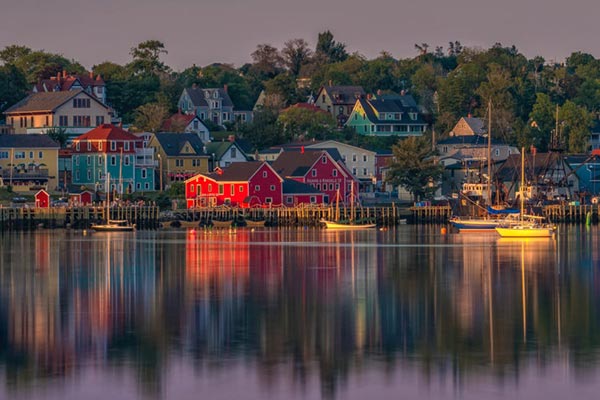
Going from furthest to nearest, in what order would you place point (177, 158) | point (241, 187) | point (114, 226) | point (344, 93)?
point (344, 93)
point (177, 158)
point (241, 187)
point (114, 226)

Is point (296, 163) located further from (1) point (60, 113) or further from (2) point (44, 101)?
(2) point (44, 101)

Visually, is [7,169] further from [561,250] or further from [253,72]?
[253,72]

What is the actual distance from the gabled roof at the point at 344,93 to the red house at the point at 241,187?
2121 inches

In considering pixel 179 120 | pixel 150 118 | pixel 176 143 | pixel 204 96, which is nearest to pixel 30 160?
pixel 176 143

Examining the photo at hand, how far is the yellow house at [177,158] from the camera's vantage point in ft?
416

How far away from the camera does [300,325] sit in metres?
42.9

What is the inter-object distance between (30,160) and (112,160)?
278 inches

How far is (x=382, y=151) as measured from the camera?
465 feet

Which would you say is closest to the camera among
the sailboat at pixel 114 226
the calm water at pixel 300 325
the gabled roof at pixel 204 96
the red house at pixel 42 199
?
the calm water at pixel 300 325

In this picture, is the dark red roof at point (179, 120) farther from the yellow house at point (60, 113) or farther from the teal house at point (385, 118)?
the teal house at point (385, 118)

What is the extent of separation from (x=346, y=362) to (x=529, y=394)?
5.50 m

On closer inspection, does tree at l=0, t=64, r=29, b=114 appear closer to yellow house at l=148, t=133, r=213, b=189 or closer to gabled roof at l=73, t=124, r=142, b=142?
gabled roof at l=73, t=124, r=142, b=142

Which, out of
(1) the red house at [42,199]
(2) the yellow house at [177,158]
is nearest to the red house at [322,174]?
(2) the yellow house at [177,158]

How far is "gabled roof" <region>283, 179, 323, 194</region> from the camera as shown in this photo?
4550 inches
